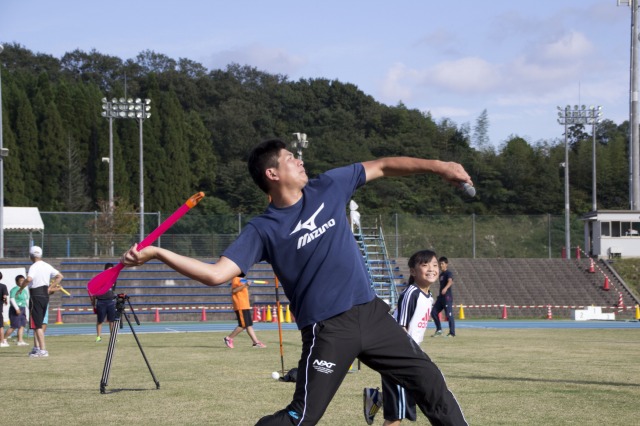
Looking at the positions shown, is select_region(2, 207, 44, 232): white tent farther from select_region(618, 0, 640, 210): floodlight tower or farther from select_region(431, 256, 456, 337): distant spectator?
select_region(618, 0, 640, 210): floodlight tower

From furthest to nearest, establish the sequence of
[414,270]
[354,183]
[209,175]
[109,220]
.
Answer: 1. [209,175]
2. [109,220]
3. [414,270]
4. [354,183]

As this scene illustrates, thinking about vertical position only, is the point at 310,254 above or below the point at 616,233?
above

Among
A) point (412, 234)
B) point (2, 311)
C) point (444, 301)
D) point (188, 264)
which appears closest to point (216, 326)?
point (444, 301)

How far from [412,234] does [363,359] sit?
140 feet

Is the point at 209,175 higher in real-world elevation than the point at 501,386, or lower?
higher

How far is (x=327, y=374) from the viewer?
5.51 metres

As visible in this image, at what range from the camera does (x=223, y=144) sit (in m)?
83.7

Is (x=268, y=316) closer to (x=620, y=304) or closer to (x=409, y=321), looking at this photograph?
(x=620, y=304)

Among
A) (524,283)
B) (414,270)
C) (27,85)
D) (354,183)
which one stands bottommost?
(524,283)

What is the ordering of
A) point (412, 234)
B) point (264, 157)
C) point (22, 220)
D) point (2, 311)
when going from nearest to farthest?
point (264, 157), point (2, 311), point (412, 234), point (22, 220)

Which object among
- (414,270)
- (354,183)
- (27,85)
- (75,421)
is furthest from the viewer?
(27,85)

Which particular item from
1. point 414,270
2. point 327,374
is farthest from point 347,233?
point 414,270

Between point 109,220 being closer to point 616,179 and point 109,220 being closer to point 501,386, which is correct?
point 501,386

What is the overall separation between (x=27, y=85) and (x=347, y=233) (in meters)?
72.9
